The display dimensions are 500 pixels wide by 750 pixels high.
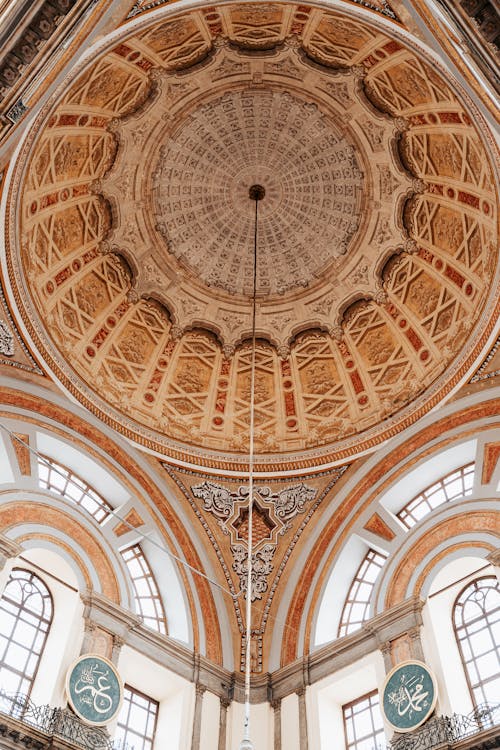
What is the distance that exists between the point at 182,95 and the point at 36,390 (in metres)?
7.63

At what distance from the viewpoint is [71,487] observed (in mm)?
17453

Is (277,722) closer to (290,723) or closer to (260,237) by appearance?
(290,723)

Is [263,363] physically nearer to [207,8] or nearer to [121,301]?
[121,301]

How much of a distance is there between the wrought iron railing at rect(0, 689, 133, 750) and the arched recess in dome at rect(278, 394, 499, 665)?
4.96 metres

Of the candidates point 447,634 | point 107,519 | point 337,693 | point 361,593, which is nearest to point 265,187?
point 107,519

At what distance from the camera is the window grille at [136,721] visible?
47.7 ft

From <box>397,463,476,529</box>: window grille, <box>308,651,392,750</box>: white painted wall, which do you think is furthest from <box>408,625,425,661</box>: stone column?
<box>397,463,476,529</box>: window grille

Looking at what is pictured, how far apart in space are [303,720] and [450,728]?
11.2ft

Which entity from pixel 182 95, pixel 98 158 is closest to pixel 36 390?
pixel 98 158

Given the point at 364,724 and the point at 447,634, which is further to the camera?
the point at 364,724

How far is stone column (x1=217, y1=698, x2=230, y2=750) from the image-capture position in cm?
1512

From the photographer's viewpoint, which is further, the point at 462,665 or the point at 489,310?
the point at 489,310

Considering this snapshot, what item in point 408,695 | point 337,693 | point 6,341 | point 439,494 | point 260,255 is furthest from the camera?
point 260,255

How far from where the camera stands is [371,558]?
57.9 ft
